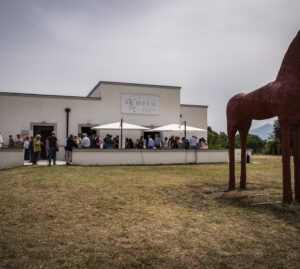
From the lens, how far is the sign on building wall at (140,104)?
75.9 feet

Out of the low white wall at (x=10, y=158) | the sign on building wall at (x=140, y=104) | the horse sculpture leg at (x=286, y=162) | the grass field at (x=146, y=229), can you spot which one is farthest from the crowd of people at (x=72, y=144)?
the horse sculpture leg at (x=286, y=162)

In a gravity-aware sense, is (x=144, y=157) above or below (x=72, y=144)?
below

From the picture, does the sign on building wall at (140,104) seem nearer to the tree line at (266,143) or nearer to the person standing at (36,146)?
the person standing at (36,146)

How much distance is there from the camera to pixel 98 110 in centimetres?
2245

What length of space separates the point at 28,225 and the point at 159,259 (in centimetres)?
252

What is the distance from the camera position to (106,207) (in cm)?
616

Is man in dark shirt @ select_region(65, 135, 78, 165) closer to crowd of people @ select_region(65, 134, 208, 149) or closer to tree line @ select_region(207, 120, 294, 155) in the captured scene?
crowd of people @ select_region(65, 134, 208, 149)

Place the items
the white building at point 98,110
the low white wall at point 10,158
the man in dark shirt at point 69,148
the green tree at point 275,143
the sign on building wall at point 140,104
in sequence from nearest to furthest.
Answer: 1. the low white wall at point 10,158
2. the man in dark shirt at point 69,148
3. the white building at point 98,110
4. the sign on building wall at point 140,104
5. the green tree at point 275,143

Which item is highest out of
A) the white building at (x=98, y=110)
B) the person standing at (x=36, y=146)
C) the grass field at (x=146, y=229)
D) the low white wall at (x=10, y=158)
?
the white building at (x=98, y=110)

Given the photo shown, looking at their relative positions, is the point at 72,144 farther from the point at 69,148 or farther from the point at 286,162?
the point at 286,162

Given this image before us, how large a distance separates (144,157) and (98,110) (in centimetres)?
685

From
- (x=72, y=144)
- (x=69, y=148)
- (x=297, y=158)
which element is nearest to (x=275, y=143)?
(x=72, y=144)

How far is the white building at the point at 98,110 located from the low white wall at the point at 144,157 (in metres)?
5.56

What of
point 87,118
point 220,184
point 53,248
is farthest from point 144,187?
point 87,118
